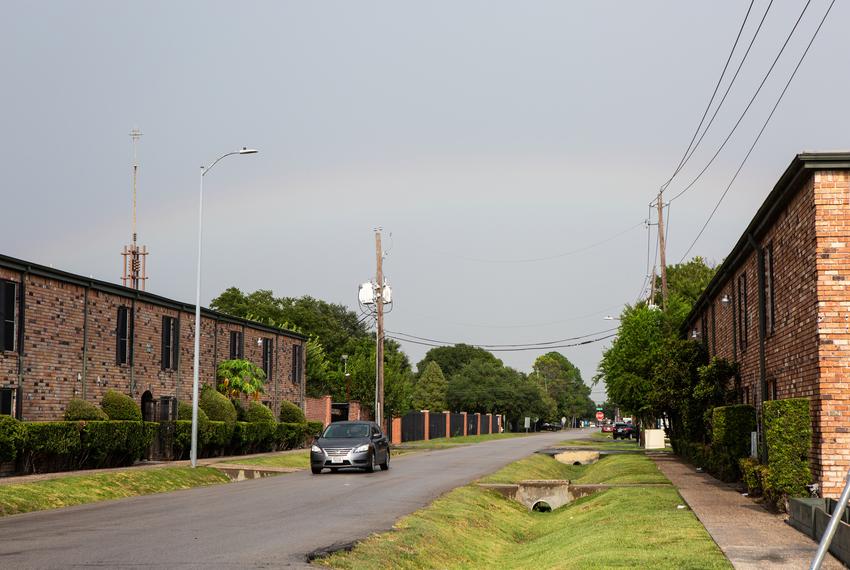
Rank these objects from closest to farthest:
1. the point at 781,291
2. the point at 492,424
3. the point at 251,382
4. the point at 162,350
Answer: the point at 781,291
the point at 162,350
the point at 251,382
the point at 492,424

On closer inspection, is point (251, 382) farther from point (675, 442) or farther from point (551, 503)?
point (551, 503)

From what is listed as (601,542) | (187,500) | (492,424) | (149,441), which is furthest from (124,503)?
(492,424)

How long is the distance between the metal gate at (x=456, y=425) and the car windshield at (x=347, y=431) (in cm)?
5815

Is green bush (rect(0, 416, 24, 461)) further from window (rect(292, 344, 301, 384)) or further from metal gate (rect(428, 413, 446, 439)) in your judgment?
metal gate (rect(428, 413, 446, 439))

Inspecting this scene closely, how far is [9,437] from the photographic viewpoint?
26062 mm

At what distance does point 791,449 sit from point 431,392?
111166mm

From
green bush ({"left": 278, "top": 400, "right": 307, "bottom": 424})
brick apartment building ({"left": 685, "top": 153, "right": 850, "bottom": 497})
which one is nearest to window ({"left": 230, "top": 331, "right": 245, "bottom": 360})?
green bush ({"left": 278, "top": 400, "right": 307, "bottom": 424})

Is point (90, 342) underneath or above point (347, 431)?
above

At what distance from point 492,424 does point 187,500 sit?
94070mm

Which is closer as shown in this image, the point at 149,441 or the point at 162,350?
the point at 149,441

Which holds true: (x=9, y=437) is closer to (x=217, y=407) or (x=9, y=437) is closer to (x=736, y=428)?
(x=217, y=407)

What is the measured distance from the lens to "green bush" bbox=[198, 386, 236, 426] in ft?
134

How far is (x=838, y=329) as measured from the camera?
1644cm

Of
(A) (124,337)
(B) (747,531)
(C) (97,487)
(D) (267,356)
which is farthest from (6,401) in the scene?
(D) (267,356)
